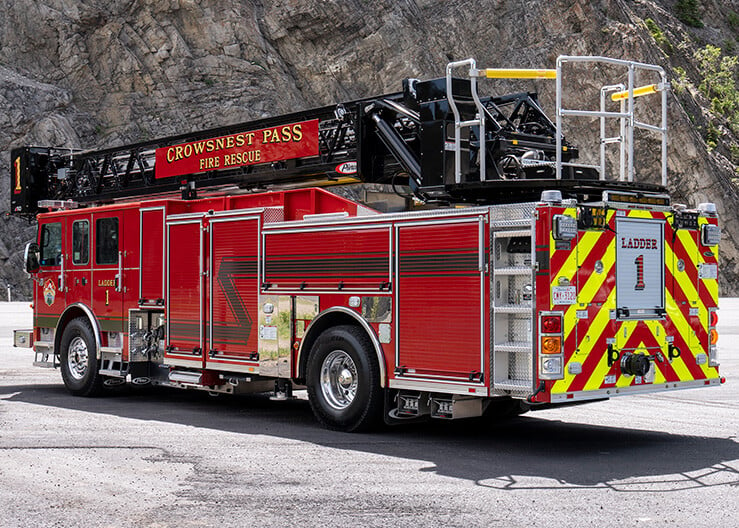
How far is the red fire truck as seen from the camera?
28.6ft

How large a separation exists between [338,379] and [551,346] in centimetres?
264

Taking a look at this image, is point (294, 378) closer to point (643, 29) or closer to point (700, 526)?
point (700, 526)

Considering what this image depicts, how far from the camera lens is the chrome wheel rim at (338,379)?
33.2 feet

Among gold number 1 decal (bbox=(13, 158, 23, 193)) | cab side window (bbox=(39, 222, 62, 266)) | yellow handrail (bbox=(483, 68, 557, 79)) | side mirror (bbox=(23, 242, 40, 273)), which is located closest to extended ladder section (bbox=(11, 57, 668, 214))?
yellow handrail (bbox=(483, 68, 557, 79))

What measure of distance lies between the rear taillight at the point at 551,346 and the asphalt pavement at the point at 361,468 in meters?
0.77

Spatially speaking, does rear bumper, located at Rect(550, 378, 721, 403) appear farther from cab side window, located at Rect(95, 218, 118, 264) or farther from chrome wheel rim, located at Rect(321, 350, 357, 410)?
cab side window, located at Rect(95, 218, 118, 264)

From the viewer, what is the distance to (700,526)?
6.21 m

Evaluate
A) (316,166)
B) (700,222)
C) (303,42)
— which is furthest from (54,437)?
(303,42)

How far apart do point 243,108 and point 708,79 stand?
112ft

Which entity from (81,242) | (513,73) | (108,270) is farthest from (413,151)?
(81,242)

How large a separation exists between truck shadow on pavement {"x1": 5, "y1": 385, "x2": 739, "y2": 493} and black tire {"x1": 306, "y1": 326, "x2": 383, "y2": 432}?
17 cm

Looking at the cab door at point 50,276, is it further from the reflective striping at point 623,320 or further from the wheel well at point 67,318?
the reflective striping at point 623,320

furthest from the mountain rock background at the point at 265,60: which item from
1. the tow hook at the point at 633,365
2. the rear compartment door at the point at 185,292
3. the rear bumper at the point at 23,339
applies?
the tow hook at the point at 633,365

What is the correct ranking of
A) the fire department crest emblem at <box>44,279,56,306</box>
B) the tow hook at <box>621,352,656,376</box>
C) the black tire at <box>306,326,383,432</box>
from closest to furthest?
the tow hook at <box>621,352,656,376</box> → the black tire at <box>306,326,383,432</box> → the fire department crest emblem at <box>44,279,56,306</box>
